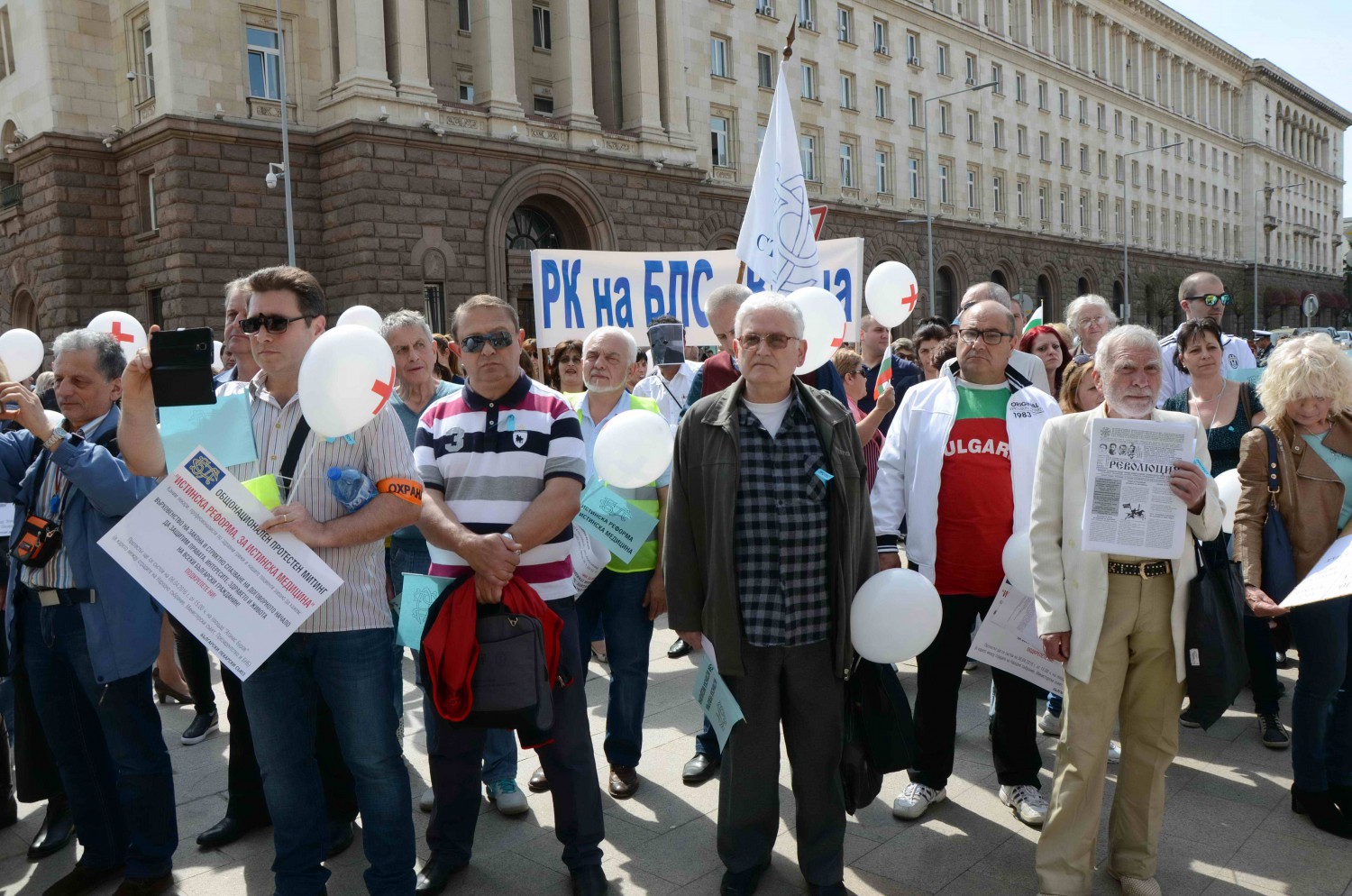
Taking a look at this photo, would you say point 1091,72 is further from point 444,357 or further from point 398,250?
point 444,357

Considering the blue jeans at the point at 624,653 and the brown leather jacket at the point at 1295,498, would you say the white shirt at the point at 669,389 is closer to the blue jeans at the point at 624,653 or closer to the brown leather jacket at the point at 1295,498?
the blue jeans at the point at 624,653

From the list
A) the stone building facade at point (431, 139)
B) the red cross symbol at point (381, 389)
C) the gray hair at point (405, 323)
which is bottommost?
the red cross symbol at point (381, 389)

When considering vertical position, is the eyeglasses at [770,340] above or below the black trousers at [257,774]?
above

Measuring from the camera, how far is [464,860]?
11.8 ft

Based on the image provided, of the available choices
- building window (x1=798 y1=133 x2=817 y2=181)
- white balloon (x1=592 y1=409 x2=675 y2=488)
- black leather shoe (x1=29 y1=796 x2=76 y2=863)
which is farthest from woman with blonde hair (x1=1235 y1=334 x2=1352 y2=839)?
building window (x1=798 y1=133 x2=817 y2=181)

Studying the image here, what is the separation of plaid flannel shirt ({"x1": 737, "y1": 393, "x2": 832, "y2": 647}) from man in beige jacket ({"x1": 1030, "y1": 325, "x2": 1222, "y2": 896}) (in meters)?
0.73

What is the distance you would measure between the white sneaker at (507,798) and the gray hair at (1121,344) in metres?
2.72

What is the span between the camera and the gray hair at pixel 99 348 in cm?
353

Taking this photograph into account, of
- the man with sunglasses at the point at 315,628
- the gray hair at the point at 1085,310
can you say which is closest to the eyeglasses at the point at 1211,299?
the gray hair at the point at 1085,310

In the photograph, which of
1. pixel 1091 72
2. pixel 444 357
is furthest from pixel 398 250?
pixel 1091 72

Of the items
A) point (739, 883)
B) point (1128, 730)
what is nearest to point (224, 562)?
point (739, 883)

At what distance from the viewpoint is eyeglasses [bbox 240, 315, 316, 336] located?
3.07m

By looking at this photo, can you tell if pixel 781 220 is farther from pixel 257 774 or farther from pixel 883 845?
pixel 257 774

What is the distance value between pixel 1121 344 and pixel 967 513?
38.3 inches
